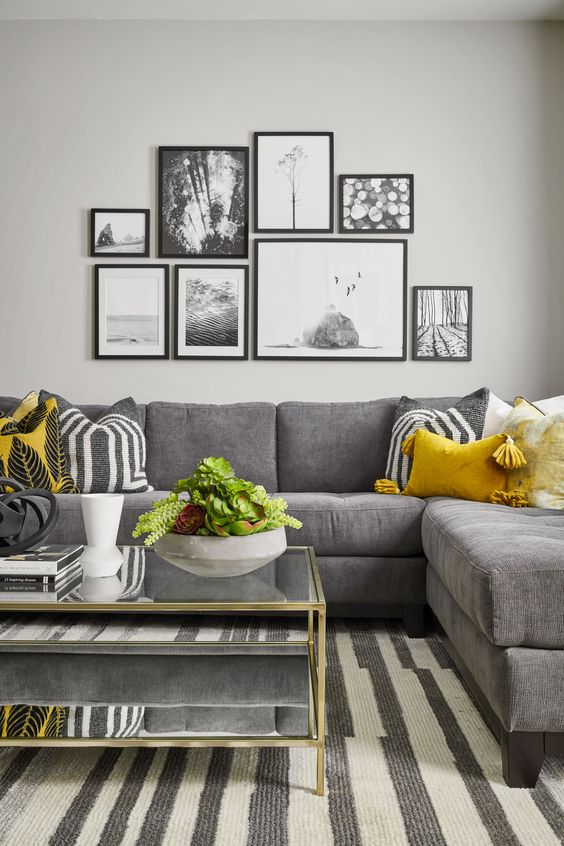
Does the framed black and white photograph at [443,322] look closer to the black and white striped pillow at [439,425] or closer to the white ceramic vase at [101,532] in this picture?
the black and white striped pillow at [439,425]

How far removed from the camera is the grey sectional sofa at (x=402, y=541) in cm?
150

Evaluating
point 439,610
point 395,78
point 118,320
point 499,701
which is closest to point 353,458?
point 439,610

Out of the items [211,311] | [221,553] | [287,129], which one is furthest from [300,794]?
[287,129]

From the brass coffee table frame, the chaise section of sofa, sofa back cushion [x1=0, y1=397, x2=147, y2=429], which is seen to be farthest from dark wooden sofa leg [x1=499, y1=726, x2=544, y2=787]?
sofa back cushion [x1=0, y1=397, x2=147, y2=429]

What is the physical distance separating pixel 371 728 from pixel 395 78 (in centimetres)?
328

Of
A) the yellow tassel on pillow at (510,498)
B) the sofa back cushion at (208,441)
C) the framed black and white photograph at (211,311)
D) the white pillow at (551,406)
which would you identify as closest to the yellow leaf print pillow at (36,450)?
the sofa back cushion at (208,441)

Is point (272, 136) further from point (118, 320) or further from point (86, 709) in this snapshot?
point (86, 709)

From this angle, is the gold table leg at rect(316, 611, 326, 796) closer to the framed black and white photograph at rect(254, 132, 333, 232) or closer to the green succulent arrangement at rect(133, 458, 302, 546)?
the green succulent arrangement at rect(133, 458, 302, 546)

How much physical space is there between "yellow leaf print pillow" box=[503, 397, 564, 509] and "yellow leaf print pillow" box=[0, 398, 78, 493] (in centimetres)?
180

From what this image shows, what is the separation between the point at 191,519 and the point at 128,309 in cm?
230

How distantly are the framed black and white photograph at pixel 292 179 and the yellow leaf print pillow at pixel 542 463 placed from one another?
1.64m

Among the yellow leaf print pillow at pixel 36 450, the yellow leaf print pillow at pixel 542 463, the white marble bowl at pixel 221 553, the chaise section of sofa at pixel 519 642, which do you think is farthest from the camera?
the yellow leaf print pillow at pixel 36 450

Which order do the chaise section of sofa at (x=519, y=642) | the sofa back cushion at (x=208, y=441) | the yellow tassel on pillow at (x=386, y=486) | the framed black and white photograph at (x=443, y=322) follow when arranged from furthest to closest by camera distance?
the framed black and white photograph at (x=443, y=322) < the sofa back cushion at (x=208, y=441) < the yellow tassel on pillow at (x=386, y=486) < the chaise section of sofa at (x=519, y=642)

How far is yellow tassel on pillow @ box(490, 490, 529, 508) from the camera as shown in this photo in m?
2.60
